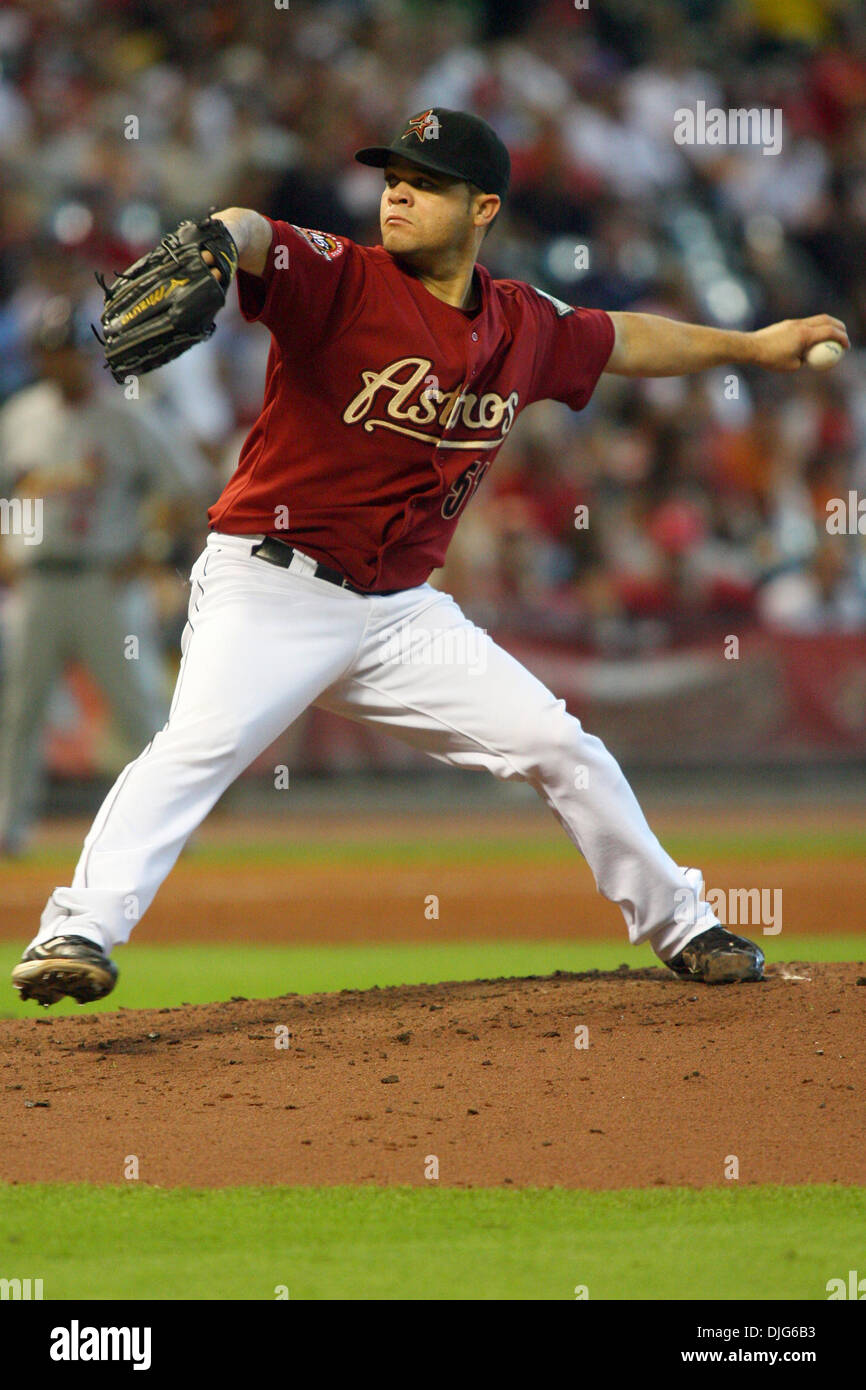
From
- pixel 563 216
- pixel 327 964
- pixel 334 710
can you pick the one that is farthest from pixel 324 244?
pixel 563 216

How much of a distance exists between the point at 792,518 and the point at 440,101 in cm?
455

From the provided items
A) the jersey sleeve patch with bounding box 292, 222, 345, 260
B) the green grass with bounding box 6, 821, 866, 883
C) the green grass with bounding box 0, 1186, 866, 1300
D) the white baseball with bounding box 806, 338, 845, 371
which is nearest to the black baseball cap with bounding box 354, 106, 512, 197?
the jersey sleeve patch with bounding box 292, 222, 345, 260

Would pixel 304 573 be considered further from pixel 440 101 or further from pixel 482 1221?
pixel 440 101

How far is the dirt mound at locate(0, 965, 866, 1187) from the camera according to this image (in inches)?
137

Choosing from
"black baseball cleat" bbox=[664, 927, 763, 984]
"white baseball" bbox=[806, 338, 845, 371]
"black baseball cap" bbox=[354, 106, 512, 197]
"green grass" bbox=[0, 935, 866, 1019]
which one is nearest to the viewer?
"black baseball cap" bbox=[354, 106, 512, 197]

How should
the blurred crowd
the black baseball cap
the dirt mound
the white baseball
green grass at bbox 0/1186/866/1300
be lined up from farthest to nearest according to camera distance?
the blurred crowd < the white baseball < the black baseball cap < the dirt mound < green grass at bbox 0/1186/866/1300

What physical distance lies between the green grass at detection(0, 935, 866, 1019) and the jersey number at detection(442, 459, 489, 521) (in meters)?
1.94

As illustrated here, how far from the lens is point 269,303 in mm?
3973

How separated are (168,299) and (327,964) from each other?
3.72 metres

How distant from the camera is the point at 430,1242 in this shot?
A: 302 cm

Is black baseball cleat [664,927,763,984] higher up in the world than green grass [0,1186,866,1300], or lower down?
higher up

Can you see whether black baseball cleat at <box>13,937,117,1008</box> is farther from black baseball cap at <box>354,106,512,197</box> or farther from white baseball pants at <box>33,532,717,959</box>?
black baseball cap at <box>354,106,512,197</box>

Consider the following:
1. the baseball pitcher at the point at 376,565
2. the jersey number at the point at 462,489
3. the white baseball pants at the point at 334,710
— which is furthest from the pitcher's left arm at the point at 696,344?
the white baseball pants at the point at 334,710

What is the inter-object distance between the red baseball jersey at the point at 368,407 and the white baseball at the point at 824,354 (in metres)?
0.88
